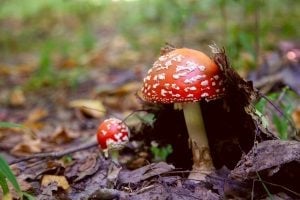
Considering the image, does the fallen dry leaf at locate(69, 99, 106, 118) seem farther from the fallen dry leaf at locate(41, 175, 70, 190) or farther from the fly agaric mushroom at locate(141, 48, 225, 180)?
the fly agaric mushroom at locate(141, 48, 225, 180)

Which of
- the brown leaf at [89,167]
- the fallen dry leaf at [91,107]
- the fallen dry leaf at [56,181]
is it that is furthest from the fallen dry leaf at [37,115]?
the fallen dry leaf at [56,181]

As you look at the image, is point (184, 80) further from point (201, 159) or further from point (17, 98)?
point (17, 98)

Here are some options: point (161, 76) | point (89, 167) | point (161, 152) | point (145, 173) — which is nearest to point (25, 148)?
point (89, 167)

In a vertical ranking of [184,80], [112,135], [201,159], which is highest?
[184,80]

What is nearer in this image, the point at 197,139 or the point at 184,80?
the point at 184,80

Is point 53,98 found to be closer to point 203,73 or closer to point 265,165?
point 203,73

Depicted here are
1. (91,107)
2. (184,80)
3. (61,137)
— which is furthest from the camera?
(91,107)

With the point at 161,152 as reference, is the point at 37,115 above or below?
above
